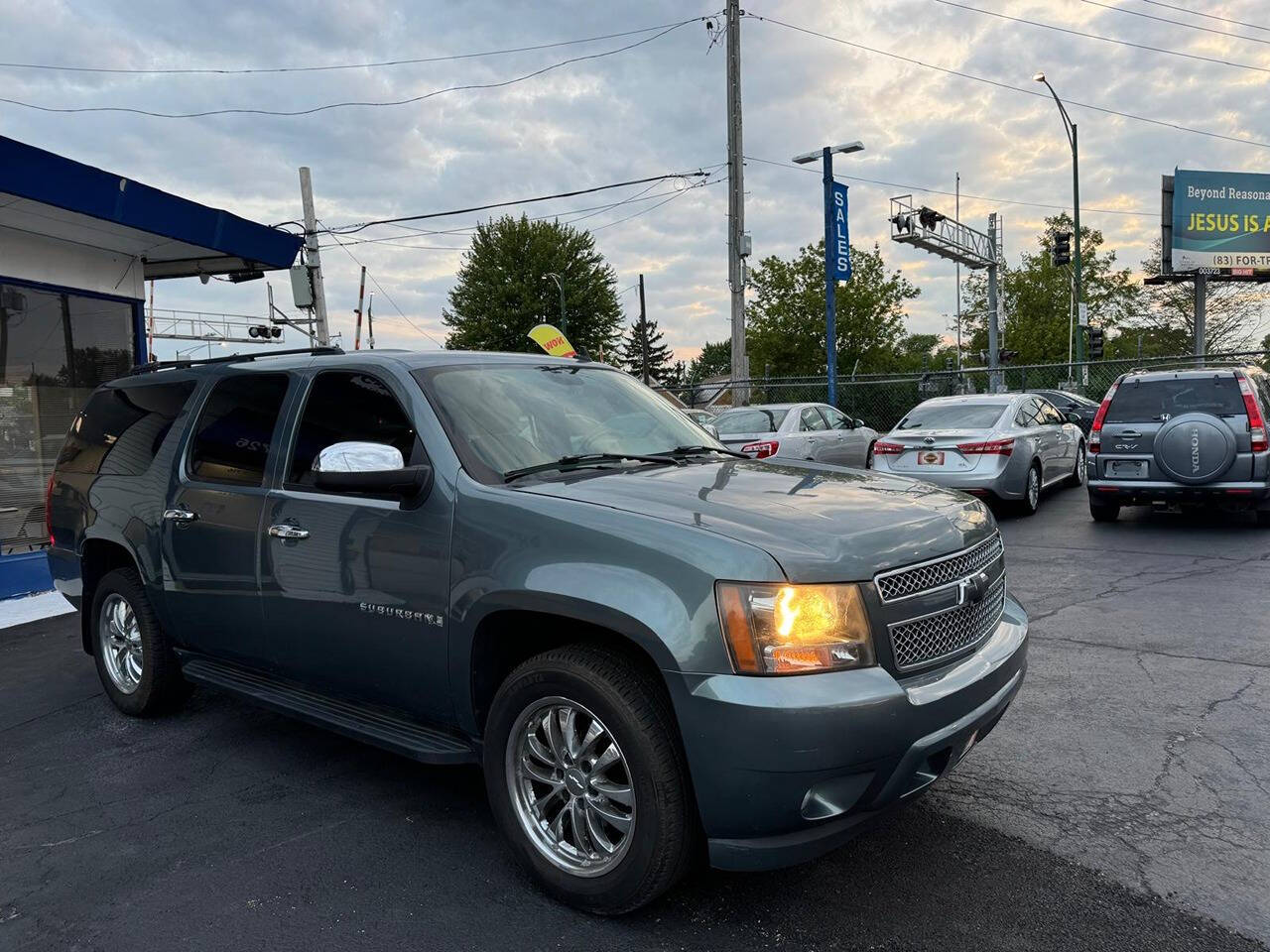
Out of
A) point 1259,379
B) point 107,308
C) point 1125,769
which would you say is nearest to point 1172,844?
point 1125,769

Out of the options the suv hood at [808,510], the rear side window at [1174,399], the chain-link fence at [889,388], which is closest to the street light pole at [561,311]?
the chain-link fence at [889,388]

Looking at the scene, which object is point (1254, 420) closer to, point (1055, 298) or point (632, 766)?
point (632, 766)

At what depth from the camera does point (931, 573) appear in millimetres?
2891

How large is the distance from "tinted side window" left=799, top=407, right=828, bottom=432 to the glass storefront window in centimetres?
905

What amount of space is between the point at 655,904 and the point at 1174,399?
9.15 meters

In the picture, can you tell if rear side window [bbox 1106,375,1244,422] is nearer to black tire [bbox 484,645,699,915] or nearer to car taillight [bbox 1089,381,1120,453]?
car taillight [bbox 1089,381,1120,453]

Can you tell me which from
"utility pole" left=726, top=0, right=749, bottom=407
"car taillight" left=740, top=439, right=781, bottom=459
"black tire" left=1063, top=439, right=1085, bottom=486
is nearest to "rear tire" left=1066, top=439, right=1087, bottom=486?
"black tire" left=1063, top=439, right=1085, bottom=486

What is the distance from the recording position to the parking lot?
2783mm

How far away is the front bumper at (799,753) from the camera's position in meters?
2.49

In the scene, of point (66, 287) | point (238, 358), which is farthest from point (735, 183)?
point (238, 358)

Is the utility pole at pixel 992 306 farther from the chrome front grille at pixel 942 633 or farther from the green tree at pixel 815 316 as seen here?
the chrome front grille at pixel 942 633

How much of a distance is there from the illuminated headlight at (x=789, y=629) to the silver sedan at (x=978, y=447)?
876 cm

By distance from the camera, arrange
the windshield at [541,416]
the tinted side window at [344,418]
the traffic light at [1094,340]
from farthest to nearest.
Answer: the traffic light at [1094,340] < the tinted side window at [344,418] < the windshield at [541,416]

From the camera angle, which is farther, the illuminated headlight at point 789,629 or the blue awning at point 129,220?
the blue awning at point 129,220
